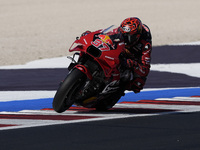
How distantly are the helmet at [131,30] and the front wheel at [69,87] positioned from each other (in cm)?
118

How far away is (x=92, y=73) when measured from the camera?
9.57 meters

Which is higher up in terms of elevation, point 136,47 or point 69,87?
point 136,47

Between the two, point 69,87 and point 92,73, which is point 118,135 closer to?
point 69,87

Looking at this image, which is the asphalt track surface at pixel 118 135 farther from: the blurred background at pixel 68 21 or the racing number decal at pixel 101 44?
the blurred background at pixel 68 21

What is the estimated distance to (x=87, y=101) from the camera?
980cm

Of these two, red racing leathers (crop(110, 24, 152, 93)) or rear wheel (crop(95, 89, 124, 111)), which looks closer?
red racing leathers (crop(110, 24, 152, 93))

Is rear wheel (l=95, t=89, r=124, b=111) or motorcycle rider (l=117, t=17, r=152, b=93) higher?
motorcycle rider (l=117, t=17, r=152, b=93)

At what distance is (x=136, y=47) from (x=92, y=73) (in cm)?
105

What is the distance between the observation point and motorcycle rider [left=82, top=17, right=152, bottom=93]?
10094mm

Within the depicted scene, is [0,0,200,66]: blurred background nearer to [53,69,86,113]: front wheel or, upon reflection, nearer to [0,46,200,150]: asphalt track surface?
[53,69,86,113]: front wheel

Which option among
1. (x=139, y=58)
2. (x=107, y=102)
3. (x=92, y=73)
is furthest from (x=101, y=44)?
(x=107, y=102)

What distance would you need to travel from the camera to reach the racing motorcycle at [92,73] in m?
9.34

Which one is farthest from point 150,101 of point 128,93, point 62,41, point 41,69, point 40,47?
point 62,41

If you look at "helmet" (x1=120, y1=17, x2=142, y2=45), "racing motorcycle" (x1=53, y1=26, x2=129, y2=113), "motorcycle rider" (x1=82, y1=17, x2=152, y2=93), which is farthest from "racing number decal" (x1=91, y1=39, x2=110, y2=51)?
"helmet" (x1=120, y1=17, x2=142, y2=45)
